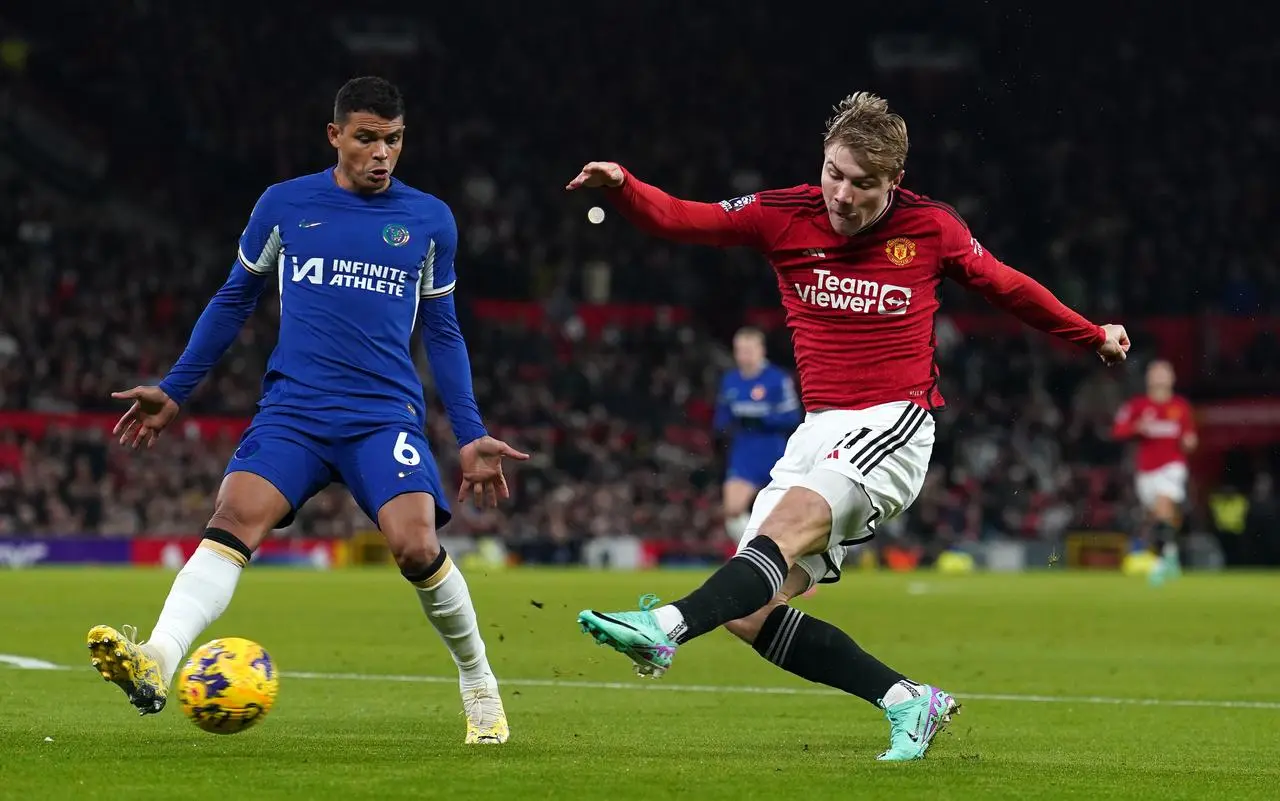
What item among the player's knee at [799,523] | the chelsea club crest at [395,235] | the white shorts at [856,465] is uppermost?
the chelsea club crest at [395,235]

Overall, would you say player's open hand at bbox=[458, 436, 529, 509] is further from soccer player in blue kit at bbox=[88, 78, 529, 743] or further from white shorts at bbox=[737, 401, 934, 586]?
white shorts at bbox=[737, 401, 934, 586]

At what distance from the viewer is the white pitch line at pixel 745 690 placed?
8875 millimetres

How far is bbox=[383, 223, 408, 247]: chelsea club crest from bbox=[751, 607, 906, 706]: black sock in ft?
6.00

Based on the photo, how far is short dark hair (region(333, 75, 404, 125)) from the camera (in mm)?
6602

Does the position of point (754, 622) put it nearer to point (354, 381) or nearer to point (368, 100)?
point (354, 381)

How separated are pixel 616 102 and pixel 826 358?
1139 inches

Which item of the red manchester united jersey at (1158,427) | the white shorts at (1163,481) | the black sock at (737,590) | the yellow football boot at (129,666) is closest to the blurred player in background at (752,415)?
the red manchester united jersey at (1158,427)

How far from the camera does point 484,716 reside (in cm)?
664

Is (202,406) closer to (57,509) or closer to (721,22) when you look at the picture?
(57,509)

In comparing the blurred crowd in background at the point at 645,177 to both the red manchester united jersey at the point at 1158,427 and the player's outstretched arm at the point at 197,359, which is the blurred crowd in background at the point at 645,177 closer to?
the red manchester united jersey at the point at 1158,427

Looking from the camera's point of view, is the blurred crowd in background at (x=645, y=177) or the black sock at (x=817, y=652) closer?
the black sock at (x=817, y=652)

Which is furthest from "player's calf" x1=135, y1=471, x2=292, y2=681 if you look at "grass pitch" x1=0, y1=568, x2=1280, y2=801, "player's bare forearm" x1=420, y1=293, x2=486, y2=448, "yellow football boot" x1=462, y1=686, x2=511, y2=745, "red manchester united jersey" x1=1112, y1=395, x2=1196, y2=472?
"red manchester united jersey" x1=1112, y1=395, x2=1196, y2=472

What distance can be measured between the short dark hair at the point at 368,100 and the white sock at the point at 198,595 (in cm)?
156

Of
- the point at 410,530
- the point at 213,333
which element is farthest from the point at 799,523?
the point at 213,333
